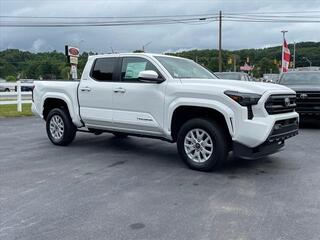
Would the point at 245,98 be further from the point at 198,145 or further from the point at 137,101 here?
the point at 137,101

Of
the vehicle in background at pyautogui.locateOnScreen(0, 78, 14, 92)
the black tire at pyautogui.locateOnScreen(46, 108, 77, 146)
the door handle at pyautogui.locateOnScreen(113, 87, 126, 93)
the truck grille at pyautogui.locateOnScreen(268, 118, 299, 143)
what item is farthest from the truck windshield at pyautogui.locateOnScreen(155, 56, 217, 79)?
the vehicle in background at pyautogui.locateOnScreen(0, 78, 14, 92)

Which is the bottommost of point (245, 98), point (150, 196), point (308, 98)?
point (150, 196)

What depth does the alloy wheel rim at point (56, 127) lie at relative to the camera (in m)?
9.18

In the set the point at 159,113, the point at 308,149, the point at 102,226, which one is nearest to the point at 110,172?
the point at 159,113

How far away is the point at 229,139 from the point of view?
6.75 m

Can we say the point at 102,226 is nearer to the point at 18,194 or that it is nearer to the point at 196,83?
the point at 18,194

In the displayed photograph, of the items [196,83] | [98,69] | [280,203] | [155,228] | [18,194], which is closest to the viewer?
[155,228]

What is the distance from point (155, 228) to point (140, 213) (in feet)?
1.62

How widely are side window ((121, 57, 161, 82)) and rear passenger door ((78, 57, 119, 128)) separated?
0.19 meters

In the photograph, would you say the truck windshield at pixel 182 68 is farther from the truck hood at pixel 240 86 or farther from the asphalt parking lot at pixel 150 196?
the asphalt parking lot at pixel 150 196

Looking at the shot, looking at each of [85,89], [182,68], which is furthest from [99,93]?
[182,68]

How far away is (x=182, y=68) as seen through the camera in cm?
780

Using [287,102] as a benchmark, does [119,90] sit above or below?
above

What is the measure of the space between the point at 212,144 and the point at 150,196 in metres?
1.63
